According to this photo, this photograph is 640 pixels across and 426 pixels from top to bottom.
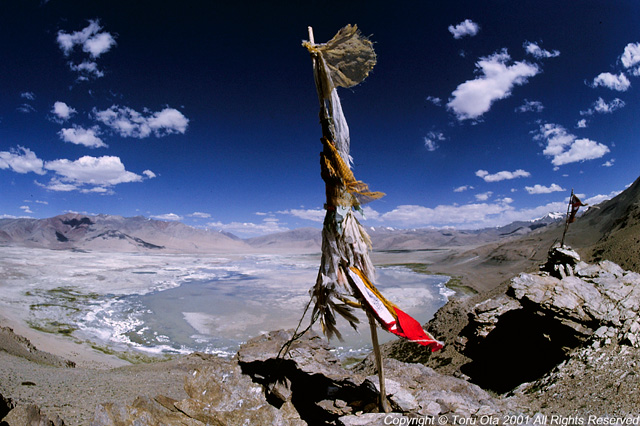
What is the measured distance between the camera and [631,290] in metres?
4.40

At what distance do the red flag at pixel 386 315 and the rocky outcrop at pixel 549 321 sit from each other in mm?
2539

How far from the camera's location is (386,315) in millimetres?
2682

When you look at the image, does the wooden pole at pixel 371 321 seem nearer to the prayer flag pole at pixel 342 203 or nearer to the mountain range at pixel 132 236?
Result: the prayer flag pole at pixel 342 203

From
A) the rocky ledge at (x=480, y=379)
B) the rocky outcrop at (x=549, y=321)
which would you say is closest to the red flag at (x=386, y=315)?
the rocky ledge at (x=480, y=379)

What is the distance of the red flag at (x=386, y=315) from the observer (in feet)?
8.63

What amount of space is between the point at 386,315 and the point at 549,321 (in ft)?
10.6

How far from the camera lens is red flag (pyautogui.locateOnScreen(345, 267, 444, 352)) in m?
2.63

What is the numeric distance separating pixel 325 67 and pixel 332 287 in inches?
85.1

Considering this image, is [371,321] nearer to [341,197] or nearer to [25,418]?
[341,197]

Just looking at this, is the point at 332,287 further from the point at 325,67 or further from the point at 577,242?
the point at 577,242

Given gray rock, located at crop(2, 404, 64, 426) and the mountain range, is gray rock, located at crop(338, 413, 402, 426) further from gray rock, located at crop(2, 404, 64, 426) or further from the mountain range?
the mountain range

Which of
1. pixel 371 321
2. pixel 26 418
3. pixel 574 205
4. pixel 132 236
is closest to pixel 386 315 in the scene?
pixel 371 321

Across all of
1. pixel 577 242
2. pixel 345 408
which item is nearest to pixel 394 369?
pixel 345 408

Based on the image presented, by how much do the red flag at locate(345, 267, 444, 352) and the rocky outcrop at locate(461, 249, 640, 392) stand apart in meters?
2.54
